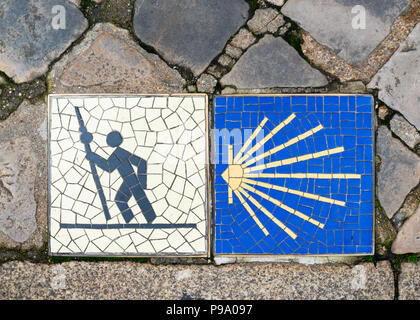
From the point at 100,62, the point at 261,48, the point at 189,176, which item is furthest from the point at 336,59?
the point at 100,62

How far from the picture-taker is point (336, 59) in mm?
1537

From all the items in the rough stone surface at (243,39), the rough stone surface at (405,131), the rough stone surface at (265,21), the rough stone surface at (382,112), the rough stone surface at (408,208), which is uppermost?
the rough stone surface at (265,21)

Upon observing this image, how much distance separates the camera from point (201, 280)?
158 cm

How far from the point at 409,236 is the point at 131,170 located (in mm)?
1649

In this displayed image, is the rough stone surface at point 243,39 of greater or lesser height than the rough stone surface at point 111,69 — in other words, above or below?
above

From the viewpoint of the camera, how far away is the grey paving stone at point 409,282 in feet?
5.14

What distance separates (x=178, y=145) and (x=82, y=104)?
0.61 m

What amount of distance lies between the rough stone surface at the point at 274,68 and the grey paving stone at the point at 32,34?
0.97 meters

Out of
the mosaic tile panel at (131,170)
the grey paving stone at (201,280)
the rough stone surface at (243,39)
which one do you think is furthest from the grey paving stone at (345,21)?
the grey paving stone at (201,280)

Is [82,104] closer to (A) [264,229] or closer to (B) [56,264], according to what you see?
(B) [56,264]

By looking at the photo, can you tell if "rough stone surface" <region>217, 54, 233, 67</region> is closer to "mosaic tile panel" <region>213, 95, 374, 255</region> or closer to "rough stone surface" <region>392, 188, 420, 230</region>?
"mosaic tile panel" <region>213, 95, 374, 255</region>

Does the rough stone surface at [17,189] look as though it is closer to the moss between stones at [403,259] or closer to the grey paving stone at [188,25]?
the grey paving stone at [188,25]

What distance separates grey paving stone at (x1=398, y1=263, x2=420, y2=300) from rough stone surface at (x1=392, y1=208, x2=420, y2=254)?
111 mm

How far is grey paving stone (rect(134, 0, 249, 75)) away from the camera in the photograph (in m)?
1.54
